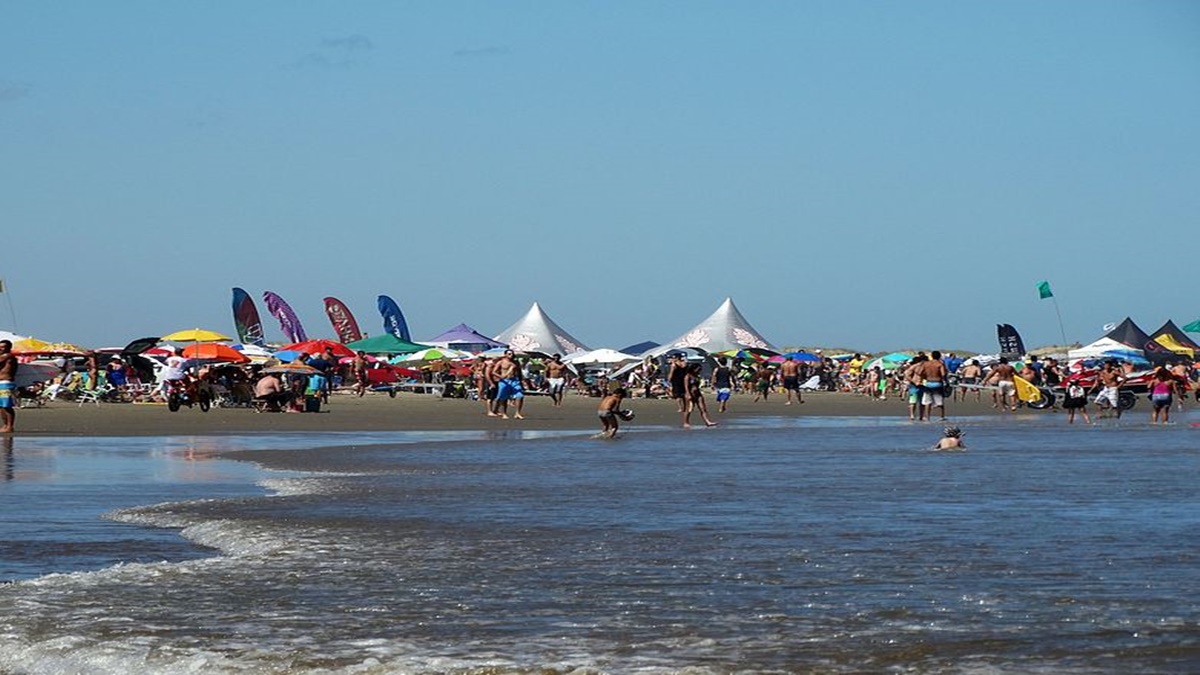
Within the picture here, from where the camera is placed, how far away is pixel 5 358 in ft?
72.0

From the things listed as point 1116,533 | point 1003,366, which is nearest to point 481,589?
point 1116,533

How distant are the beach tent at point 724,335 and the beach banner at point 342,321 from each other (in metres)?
12.7

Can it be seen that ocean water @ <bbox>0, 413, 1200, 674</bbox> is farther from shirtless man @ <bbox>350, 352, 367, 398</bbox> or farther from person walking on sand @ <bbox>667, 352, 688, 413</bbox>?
shirtless man @ <bbox>350, 352, 367, 398</bbox>

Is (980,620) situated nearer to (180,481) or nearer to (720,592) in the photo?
(720,592)

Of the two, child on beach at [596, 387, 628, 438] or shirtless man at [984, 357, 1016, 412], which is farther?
shirtless man at [984, 357, 1016, 412]

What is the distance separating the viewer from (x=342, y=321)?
66750 mm

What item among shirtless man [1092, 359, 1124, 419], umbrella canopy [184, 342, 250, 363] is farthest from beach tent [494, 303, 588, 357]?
shirtless man [1092, 359, 1124, 419]

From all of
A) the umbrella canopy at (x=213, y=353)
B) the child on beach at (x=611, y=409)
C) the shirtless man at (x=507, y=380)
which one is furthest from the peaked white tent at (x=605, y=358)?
the child on beach at (x=611, y=409)

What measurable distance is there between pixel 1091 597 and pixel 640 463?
421 inches

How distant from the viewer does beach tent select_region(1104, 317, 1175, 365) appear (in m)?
73.2

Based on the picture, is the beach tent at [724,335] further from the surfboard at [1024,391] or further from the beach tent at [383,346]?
the surfboard at [1024,391]

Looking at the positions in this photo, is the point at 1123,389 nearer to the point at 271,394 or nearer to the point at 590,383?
the point at 271,394

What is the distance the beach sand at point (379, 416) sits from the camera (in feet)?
87.8

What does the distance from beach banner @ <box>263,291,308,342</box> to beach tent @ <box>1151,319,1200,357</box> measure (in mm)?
38743
